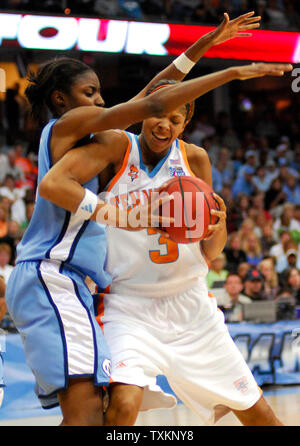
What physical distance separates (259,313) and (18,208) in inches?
142

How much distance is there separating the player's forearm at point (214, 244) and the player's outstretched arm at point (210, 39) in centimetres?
77

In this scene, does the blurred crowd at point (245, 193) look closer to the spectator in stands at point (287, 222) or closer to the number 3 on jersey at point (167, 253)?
the spectator in stands at point (287, 222)

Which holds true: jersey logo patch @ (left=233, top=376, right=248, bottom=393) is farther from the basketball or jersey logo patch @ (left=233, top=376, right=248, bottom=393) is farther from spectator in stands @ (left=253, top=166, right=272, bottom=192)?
spectator in stands @ (left=253, top=166, right=272, bottom=192)

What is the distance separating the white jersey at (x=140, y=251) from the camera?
2943mm

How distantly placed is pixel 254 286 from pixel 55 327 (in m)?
4.89

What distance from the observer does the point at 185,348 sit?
115 inches

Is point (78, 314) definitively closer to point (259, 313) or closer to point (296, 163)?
point (259, 313)

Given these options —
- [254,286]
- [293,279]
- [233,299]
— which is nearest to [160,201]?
[233,299]

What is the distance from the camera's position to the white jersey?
9.66 feet

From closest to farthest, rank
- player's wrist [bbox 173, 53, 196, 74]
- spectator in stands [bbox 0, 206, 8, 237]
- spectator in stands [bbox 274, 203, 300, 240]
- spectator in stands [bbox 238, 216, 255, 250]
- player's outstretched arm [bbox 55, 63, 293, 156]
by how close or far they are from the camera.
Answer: player's outstretched arm [bbox 55, 63, 293, 156], player's wrist [bbox 173, 53, 196, 74], spectator in stands [bbox 0, 206, 8, 237], spectator in stands [bbox 238, 216, 255, 250], spectator in stands [bbox 274, 203, 300, 240]

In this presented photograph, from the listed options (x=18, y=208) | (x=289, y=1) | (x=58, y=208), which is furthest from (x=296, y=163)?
(x=58, y=208)

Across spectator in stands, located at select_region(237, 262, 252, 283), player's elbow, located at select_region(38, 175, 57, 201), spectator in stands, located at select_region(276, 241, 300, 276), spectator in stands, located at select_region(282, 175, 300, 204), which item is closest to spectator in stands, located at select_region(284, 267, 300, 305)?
spectator in stands, located at select_region(276, 241, 300, 276)

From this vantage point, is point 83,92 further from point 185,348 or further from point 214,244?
point 185,348

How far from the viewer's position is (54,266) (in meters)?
2.73
